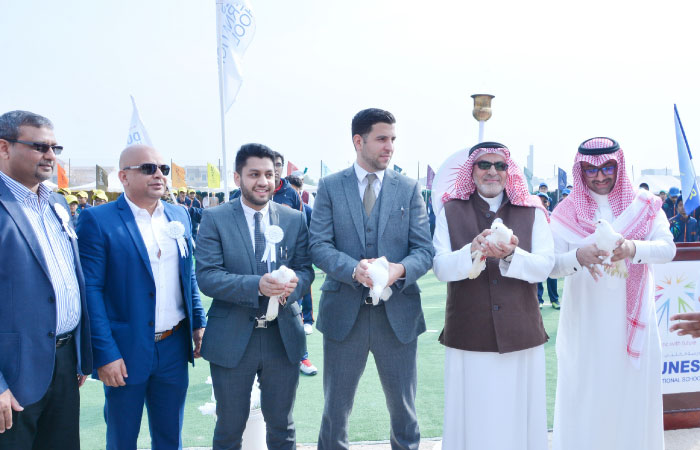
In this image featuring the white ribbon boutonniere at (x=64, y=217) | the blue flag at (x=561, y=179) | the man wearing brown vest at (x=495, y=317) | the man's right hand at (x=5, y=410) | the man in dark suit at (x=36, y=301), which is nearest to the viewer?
the man's right hand at (x=5, y=410)

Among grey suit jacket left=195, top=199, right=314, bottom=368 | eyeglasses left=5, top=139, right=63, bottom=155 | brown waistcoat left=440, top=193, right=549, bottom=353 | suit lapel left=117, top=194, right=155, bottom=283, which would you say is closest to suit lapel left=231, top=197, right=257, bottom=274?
grey suit jacket left=195, top=199, right=314, bottom=368

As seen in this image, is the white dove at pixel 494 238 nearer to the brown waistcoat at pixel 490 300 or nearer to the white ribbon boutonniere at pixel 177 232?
the brown waistcoat at pixel 490 300

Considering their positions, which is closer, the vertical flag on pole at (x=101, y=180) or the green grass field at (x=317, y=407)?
the green grass field at (x=317, y=407)

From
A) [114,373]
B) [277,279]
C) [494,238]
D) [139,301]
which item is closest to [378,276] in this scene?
[277,279]

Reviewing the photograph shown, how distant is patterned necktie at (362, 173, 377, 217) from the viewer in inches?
119

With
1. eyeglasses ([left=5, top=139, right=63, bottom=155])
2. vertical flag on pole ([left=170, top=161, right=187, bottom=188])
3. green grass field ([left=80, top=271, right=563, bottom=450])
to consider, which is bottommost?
green grass field ([left=80, top=271, right=563, bottom=450])

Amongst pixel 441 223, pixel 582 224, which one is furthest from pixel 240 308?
pixel 582 224

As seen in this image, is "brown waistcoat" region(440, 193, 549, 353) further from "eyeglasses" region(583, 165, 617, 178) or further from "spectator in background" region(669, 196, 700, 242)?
"spectator in background" region(669, 196, 700, 242)

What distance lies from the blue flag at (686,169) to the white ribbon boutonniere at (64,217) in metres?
5.53

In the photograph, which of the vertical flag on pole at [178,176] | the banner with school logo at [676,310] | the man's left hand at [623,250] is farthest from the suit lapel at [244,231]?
the vertical flag on pole at [178,176]

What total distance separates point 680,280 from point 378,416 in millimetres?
2729

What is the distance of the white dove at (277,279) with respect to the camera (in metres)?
2.61

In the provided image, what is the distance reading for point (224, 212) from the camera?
9.70 feet

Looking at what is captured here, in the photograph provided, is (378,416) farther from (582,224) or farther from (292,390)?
(582,224)
